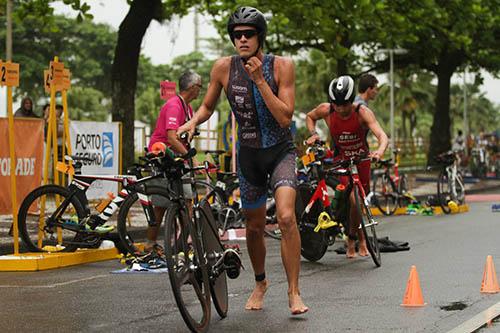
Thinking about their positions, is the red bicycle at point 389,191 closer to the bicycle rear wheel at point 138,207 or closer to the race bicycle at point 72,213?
the bicycle rear wheel at point 138,207

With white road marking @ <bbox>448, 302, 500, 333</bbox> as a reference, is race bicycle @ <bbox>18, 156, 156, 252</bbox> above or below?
above

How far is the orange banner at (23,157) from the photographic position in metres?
14.0

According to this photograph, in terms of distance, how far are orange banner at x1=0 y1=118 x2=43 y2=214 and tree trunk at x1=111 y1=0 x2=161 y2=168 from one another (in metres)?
7.64

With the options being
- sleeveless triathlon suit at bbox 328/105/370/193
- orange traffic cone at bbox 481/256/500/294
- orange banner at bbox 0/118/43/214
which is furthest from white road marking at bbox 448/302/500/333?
orange banner at bbox 0/118/43/214

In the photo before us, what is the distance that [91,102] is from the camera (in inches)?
3270

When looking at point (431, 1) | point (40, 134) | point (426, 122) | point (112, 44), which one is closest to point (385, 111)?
point (426, 122)

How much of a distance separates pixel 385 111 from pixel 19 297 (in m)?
113

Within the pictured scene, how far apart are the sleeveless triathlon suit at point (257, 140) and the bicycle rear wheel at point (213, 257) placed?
1.28ft

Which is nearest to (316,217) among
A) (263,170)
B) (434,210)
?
(263,170)

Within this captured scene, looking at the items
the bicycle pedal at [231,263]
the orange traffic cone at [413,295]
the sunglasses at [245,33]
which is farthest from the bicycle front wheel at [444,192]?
the sunglasses at [245,33]

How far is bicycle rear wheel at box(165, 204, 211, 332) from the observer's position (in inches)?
280

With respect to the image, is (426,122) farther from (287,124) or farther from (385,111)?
(287,124)

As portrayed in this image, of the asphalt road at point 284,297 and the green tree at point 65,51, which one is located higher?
the green tree at point 65,51

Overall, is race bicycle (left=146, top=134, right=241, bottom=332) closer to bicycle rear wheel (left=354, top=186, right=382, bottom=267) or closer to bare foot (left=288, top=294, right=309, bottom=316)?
bare foot (left=288, top=294, right=309, bottom=316)
